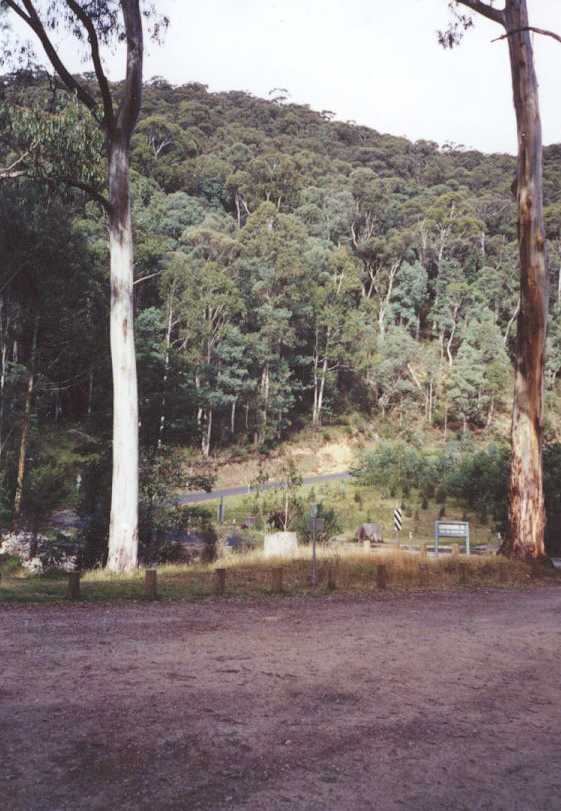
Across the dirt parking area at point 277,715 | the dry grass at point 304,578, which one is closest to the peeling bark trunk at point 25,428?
the dry grass at point 304,578

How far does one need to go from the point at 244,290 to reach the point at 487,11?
1351 inches

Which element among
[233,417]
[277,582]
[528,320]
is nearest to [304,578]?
[277,582]

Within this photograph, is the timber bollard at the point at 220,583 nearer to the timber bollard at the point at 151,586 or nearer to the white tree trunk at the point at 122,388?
the timber bollard at the point at 151,586

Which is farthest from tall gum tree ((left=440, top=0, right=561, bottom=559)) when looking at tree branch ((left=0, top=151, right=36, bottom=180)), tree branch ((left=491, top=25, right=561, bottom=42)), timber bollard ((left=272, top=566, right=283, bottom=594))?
tree branch ((left=0, top=151, right=36, bottom=180))

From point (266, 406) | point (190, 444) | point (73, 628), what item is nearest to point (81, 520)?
point (190, 444)

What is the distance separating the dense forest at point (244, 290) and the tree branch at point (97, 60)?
253cm

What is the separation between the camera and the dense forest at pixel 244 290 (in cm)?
1919

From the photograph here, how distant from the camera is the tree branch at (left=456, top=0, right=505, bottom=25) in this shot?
13.1m

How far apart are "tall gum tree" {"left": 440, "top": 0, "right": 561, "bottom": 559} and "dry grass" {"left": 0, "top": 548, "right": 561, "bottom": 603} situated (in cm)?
85

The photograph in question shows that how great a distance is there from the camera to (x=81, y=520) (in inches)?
566

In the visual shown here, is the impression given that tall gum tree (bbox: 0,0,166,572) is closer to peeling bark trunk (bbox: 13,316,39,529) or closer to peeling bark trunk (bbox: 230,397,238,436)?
peeling bark trunk (bbox: 13,316,39,529)

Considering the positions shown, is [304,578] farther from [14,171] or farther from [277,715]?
[14,171]

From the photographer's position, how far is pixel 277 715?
146 inches

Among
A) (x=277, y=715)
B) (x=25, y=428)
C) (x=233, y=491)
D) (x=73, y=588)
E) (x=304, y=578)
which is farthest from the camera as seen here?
(x=233, y=491)
